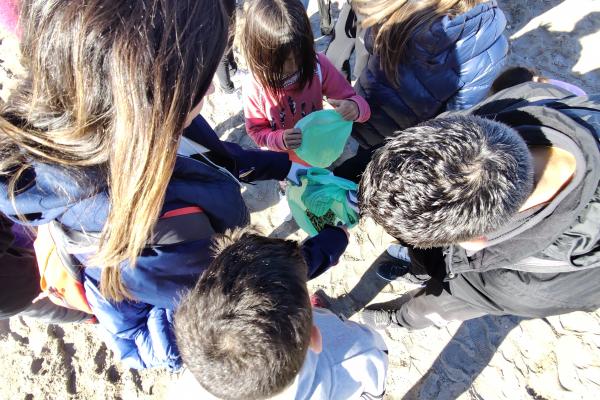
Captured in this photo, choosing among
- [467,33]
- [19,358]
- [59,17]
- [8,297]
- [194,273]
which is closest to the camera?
[59,17]

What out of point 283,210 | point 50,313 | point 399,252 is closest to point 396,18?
point 399,252

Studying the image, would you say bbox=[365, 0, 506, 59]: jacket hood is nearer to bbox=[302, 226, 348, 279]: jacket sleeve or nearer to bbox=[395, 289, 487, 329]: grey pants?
bbox=[302, 226, 348, 279]: jacket sleeve

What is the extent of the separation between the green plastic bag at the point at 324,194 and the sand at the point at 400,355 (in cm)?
83

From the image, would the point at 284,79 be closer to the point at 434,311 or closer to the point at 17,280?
the point at 434,311

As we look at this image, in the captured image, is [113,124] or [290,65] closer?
[113,124]

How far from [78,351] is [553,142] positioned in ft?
10.7

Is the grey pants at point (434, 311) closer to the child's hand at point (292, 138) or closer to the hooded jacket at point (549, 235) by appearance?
the hooded jacket at point (549, 235)

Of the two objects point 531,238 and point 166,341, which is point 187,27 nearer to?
point 531,238

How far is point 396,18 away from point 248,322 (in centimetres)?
145

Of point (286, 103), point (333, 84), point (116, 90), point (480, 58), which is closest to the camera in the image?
point (116, 90)

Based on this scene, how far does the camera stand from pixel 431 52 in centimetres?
163

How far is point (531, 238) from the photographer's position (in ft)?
3.80

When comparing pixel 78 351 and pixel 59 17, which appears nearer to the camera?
pixel 59 17

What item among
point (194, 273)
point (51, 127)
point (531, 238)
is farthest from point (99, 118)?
point (531, 238)
